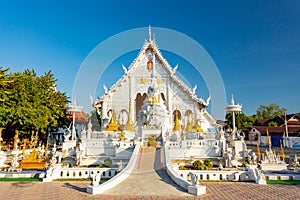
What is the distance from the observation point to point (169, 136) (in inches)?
701

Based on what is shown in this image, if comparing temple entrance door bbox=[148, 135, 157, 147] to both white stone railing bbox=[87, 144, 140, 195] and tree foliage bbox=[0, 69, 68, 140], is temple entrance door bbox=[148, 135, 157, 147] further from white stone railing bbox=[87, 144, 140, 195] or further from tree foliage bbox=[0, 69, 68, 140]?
tree foliage bbox=[0, 69, 68, 140]

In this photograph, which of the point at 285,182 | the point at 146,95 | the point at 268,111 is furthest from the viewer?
the point at 268,111

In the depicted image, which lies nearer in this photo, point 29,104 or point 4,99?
point 4,99

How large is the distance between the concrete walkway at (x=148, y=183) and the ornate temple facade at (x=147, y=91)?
13.8 metres

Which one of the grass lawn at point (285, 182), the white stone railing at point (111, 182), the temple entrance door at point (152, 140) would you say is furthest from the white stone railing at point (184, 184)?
the temple entrance door at point (152, 140)

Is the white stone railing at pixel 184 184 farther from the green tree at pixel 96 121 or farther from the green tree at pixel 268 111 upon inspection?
the green tree at pixel 268 111

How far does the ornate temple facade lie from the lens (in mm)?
25234

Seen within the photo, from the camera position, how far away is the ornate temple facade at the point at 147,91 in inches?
993

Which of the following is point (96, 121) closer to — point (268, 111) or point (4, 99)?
point (4, 99)

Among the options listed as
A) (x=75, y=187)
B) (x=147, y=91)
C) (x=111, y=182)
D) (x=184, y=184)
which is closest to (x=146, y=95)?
(x=147, y=91)

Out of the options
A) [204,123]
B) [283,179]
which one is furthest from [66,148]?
[204,123]

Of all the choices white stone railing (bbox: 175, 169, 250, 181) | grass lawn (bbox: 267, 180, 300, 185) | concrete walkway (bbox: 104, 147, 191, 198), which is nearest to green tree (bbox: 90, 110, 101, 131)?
concrete walkway (bbox: 104, 147, 191, 198)

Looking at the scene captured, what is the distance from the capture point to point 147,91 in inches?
985

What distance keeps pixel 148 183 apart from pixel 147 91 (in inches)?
670
